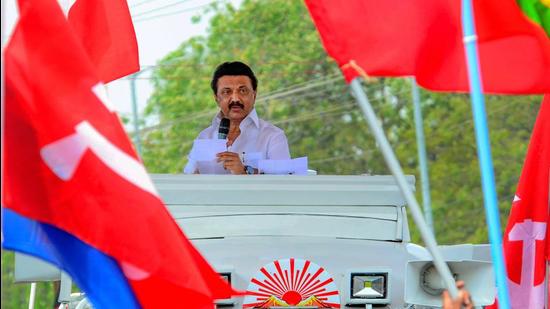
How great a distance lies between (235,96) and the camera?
11.8 meters

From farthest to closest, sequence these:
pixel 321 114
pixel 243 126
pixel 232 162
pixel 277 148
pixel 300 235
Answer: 1. pixel 321 114
2. pixel 243 126
3. pixel 277 148
4. pixel 232 162
5. pixel 300 235

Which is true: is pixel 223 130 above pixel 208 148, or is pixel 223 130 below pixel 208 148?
above

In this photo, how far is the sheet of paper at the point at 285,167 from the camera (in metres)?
10.9

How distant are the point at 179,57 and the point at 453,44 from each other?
3717 centimetres

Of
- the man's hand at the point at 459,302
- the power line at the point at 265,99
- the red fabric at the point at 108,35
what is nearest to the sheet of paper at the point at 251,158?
the red fabric at the point at 108,35

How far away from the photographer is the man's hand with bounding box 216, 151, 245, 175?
11.0 meters

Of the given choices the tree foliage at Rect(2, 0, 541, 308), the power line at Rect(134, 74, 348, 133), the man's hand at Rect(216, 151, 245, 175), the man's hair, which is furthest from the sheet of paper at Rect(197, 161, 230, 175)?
the power line at Rect(134, 74, 348, 133)

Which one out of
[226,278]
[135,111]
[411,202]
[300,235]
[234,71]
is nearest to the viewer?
[411,202]

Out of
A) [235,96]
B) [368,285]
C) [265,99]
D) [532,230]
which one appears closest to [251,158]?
[235,96]

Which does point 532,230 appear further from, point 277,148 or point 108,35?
point 108,35

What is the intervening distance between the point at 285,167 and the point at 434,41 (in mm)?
2211

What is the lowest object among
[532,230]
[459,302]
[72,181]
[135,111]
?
[459,302]

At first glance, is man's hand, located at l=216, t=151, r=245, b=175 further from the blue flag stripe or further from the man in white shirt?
the blue flag stripe

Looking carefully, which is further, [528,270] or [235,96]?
[235,96]
